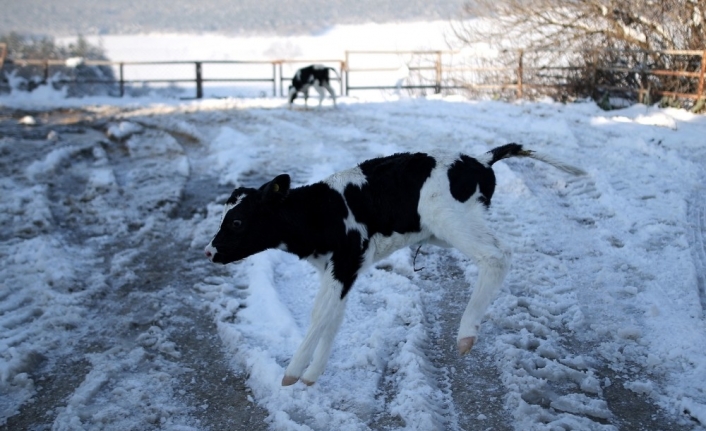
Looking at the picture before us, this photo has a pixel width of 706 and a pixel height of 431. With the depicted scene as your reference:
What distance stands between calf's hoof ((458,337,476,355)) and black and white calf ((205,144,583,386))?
0.33 meters

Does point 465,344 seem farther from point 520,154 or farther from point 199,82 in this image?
point 199,82

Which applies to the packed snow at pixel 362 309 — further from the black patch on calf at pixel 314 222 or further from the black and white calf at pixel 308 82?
the black and white calf at pixel 308 82

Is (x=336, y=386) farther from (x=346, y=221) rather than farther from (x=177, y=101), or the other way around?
(x=177, y=101)

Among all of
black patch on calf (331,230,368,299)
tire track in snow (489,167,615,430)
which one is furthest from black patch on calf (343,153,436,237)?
tire track in snow (489,167,615,430)

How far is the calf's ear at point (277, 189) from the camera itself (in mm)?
4230

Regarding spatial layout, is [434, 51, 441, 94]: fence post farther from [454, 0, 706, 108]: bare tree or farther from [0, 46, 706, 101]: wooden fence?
[454, 0, 706, 108]: bare tree

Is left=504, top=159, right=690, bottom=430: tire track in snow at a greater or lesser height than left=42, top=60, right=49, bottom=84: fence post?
lesser

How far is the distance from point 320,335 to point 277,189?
37.7 inches

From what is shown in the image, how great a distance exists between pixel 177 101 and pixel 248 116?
23.3 feet

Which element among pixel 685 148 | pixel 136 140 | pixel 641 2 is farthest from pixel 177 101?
pixel 685 148

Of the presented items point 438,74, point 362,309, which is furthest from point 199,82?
point 362,309

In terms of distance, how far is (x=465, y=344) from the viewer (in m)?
3.85

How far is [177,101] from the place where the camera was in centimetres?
2164

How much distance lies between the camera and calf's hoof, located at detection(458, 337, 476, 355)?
384 centimetres
